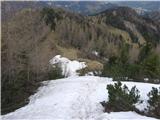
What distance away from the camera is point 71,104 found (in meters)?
18.6

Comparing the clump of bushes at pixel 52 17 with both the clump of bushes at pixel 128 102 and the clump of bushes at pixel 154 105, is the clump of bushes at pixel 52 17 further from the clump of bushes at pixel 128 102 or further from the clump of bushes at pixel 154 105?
the clump of bushes at pixel 154 105

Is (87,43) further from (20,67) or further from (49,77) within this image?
(20,67)

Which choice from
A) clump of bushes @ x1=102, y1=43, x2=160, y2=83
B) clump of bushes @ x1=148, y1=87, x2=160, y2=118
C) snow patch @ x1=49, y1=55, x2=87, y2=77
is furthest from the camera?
snow patch @ x1=49, y1=55, x2=87, y2=77

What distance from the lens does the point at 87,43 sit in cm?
12056

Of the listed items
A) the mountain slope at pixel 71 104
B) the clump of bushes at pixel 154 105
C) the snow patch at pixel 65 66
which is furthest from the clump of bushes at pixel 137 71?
the clump of bushes at pixel 154 105

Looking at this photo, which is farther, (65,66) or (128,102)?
(65,66)

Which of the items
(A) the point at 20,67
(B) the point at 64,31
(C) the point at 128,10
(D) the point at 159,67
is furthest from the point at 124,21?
(A) the point at 20,67

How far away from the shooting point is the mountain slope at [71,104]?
16.7 meters

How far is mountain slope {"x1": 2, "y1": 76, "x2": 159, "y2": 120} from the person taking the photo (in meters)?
16.7

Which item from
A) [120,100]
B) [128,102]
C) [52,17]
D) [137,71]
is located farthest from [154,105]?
[52,17]

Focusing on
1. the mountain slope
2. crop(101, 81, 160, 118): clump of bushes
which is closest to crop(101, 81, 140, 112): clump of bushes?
crop(101, 81, 160, 118): clump of bushes

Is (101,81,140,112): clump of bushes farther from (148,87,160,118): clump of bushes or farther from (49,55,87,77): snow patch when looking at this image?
(49,55,87,77): snow patch

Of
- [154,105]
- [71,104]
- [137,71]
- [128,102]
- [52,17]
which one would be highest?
[52,17]

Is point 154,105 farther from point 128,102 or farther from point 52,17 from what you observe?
point 52,17
